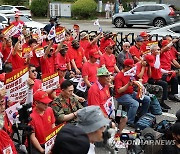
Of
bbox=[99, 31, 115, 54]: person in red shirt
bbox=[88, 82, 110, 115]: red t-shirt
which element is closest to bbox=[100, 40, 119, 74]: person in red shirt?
bbox=[99, 31, 115, 54]: person in red shirt

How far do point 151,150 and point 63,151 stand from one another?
11.5 ft

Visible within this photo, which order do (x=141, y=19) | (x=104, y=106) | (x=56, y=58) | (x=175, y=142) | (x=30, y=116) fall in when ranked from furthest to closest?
(x=141, y=19)
(x=56, y=58)
(x=104, y=106)
(x=30, y=116)
(x=175, y=142)

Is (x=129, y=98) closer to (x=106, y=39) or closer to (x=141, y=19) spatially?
(x=106, y=39)

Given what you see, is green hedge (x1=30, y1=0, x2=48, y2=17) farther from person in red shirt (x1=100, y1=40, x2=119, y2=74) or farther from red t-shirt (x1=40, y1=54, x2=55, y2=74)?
red t-shirt (x1=40, y1=54, x2=55, y2=74)

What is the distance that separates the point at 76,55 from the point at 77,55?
34 millimetres

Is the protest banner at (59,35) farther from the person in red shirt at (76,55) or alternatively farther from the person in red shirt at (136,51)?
the person in red shirt at (136,51)

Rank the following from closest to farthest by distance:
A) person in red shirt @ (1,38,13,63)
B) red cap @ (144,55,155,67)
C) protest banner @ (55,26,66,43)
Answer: red cap @ (144,55,155,67), protest banner @ (55,26,66,43), person in red shirt @ (1,38,13,63)

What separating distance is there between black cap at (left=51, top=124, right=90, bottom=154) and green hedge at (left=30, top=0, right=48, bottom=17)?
36.1 meters

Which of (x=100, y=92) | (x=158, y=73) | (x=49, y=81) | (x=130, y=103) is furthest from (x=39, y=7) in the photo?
(x=100, y=92)

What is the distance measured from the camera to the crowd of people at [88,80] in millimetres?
5750

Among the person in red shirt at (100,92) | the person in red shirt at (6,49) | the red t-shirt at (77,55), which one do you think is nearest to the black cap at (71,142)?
the person in red shirt at (100,92)

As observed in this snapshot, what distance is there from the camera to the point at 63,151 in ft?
8.79

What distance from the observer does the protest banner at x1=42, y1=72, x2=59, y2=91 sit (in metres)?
6.84

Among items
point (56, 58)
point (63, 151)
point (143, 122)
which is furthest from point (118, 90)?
point (63, 151)
